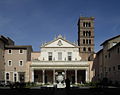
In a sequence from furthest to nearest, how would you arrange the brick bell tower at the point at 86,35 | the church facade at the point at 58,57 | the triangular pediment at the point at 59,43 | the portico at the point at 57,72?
the brick bell tower at the point at 86,35, the triangular pediment at the point at 59,43, the church facade at the point at 58,57, the portico at the point at 57,72

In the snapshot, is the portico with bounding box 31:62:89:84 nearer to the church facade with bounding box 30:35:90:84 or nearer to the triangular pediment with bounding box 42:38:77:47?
the church facade with bounding box 30:35:90:84

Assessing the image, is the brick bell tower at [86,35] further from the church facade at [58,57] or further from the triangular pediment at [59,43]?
the triangular pediment at [59,43]

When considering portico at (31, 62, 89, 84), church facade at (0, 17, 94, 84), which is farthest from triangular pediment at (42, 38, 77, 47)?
portico at (31, 62, 89, 84)

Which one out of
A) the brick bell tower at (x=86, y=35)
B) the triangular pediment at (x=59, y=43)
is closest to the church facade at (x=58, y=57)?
the triangular pediment at (x=59, y=43)

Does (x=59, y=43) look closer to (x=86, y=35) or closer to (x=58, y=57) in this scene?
(x=58, y=57)

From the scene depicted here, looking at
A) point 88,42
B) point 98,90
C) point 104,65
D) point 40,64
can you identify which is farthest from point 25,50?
point 98,90

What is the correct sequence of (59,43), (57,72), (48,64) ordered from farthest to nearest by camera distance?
1. (59,43)
2. (57,72)
3. (48,64)

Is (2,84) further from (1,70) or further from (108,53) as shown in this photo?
(108,53)

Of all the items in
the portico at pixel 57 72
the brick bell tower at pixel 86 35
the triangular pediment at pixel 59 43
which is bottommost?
the portico at pixel 57 72

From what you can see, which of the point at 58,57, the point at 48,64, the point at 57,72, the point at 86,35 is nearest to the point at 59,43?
the point at 58,57

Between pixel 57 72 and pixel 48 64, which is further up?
pixel 48 64

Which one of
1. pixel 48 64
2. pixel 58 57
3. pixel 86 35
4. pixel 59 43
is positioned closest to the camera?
pixel 48 64

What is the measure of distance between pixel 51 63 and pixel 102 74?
12.5 m

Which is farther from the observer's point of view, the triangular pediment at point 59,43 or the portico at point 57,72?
the triangular pediment at point 59,43
